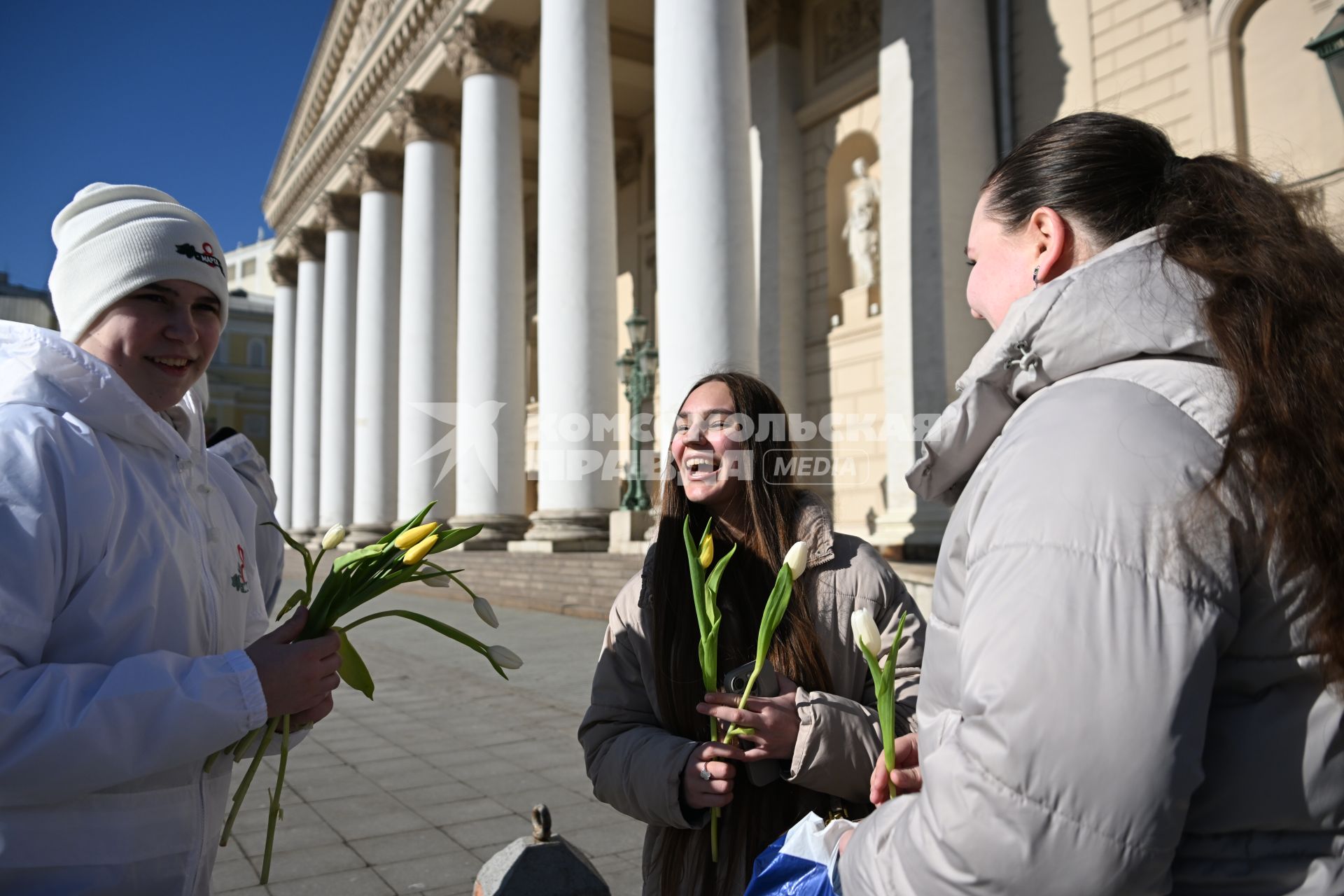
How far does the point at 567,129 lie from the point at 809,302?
5.01 meters

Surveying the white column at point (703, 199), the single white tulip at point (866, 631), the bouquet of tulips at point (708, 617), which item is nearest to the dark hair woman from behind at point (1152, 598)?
the single white tulip at point (866, 631)

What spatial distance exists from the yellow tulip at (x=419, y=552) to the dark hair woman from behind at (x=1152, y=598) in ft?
3.65

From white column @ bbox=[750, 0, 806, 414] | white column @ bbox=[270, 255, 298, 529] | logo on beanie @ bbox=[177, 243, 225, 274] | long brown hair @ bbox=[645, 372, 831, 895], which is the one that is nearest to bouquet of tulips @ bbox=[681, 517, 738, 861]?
long brown hair @ bbox=[645, 372, 831, 895]

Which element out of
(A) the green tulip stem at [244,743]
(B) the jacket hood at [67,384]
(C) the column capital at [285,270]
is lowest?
(A) the green tulip stem at [244,743]

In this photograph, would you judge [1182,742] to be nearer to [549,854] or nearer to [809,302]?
[549,854]

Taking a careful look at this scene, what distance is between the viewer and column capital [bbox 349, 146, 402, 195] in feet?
87.2

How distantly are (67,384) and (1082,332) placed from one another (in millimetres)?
1683

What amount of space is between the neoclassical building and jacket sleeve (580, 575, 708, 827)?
9.63 meters

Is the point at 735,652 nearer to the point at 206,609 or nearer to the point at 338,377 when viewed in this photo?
the point at 206,609

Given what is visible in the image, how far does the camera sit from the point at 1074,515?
108 cm

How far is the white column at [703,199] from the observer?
12.2 meters

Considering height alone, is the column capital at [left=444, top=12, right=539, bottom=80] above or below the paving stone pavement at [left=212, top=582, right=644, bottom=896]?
above

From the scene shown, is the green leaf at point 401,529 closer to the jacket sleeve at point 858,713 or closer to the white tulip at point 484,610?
the white tulip at point 484,610

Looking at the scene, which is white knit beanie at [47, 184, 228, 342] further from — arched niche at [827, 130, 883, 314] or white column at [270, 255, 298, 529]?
white column at [270, 255, 298, 529]
